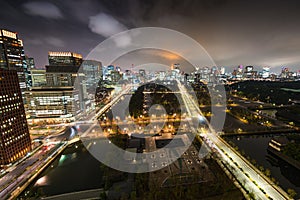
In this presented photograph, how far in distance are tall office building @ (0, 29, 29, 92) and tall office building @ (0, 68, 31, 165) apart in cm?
786

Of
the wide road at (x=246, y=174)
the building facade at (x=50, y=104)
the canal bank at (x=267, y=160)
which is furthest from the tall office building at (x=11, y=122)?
the canal bank at (x=267, y=160)

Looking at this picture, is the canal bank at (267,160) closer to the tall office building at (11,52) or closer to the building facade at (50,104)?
the building facade at (50,104)

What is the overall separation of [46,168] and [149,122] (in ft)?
19.6

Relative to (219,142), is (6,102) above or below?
above

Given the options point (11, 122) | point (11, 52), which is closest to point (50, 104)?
point (11, 122)

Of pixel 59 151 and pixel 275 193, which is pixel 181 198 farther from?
pixel 59 151

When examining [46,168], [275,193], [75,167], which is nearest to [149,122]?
[75,167]

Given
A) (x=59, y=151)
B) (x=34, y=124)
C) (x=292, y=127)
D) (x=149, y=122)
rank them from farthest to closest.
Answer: (x=34, y=124) → (x=149, y=122) → (x=292, y=127) → (x=59, y=151)

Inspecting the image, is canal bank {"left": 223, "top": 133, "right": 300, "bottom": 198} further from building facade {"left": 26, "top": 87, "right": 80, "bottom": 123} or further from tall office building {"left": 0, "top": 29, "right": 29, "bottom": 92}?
tall office building {"left": 0, "top": 29, "right": 29, "bottom": 92}

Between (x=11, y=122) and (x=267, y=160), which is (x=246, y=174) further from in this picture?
(x=11, y=122)

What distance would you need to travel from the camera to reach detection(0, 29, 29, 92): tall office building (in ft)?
38.0

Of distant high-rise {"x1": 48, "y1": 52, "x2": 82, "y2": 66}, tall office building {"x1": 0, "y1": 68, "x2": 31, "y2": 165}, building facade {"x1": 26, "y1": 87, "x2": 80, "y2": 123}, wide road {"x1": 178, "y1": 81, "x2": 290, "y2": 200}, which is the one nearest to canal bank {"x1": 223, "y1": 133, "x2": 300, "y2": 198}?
wide road {"x1": 178, "y1": 81, "x2": 290, "y2": 200}

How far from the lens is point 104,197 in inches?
165

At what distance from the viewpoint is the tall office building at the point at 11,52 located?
11594mm
